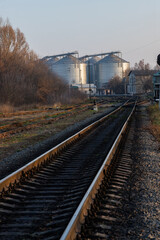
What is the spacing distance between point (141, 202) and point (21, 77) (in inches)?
1435

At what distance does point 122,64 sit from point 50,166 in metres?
118

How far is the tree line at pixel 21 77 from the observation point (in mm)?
36169

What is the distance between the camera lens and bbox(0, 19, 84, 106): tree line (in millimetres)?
36169

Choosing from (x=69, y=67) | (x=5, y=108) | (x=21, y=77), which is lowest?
(x=5, y=108)

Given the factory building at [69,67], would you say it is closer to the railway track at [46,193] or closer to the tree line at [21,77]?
the tree line at [21,77]

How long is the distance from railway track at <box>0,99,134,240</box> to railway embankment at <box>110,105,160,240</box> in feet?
2.62

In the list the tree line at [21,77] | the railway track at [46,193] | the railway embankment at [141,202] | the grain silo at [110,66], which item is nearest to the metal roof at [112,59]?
the grain silo at [110,66]

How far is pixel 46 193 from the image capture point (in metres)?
5.71

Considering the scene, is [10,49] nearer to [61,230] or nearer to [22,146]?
[22,146]

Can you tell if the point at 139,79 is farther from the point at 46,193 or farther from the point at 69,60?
the point at 46,193

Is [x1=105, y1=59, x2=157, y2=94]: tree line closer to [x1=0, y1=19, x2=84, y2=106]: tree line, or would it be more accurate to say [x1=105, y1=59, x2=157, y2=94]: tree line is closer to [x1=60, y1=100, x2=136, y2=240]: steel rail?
[x1=0, y1=19, x2=84, y2=106]: tree line

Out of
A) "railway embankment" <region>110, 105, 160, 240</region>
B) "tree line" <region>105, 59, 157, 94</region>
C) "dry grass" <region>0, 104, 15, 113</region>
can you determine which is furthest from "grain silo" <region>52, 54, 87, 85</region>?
"railway embankment" <region>110, 105, 160, 240</region>

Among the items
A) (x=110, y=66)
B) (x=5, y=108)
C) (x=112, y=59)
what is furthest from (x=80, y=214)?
(x=112, y=59)

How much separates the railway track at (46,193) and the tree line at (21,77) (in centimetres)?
2764
